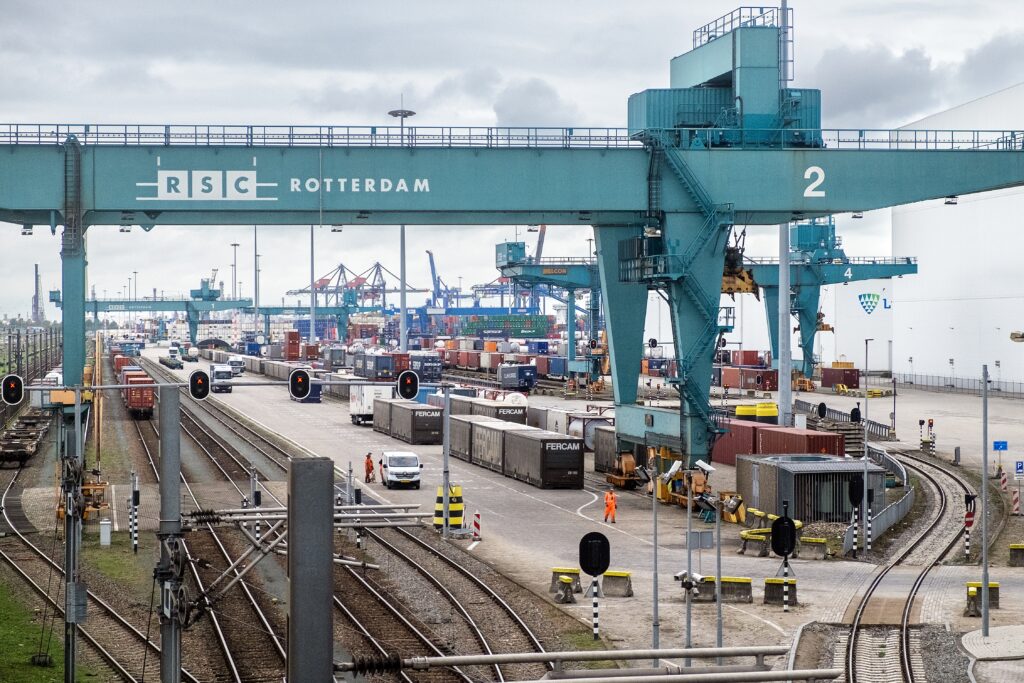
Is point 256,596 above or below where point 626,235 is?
below

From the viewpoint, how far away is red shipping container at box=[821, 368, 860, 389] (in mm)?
116812

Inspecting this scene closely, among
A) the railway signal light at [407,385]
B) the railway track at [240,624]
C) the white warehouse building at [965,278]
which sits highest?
the white warehouse building at [965,278]

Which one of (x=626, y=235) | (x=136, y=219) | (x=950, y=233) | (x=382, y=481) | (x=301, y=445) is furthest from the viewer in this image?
(x=950, y=233)

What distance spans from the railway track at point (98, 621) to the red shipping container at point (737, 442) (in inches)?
1155

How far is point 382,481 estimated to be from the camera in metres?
54.7

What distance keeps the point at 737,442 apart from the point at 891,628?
31438mm

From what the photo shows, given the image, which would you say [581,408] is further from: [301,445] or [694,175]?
[694,175]

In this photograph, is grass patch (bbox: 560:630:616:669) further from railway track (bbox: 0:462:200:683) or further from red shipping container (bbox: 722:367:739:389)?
red shipping container (bbox: 722:367:739:389)

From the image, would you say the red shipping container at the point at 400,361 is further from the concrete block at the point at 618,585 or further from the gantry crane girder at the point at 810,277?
the concrete block at the point at 618,585

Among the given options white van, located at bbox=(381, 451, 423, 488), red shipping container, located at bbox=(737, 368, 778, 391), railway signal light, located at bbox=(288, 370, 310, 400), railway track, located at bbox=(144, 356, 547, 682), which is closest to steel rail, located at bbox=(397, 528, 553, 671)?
railway track, located at bbox=(144, 356, 547, 682)

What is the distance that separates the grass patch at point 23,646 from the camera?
24969 mm

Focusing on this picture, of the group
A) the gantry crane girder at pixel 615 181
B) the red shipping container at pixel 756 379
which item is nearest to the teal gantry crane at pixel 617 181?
the gantry crane girder at pixel 615 181

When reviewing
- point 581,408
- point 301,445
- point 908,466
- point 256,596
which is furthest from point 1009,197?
point 256,596

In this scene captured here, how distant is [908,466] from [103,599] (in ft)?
139
